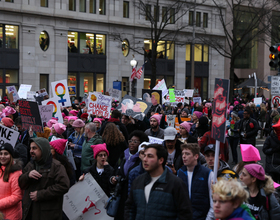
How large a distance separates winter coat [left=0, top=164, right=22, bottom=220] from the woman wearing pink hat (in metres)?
2.96

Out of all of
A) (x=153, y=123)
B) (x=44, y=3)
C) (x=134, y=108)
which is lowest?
(x=153, y=123)

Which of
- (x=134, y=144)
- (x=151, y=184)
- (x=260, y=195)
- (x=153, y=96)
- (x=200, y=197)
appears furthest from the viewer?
(x=153, y=96)

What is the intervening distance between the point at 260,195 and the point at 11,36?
30684 millimetres

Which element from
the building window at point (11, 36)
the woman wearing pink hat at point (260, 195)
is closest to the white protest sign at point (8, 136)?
the woman wearing pink hat at point (260, 195)

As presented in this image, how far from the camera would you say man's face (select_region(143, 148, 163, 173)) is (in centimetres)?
425

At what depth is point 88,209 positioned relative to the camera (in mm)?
5996

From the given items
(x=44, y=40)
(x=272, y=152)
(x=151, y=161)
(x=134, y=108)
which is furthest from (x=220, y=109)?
(x=44, y=40)

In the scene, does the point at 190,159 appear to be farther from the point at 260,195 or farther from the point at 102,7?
the point at 102,7

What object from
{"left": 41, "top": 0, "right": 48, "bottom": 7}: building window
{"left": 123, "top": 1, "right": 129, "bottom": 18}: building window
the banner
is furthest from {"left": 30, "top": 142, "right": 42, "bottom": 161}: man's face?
{"left": 123, "top": 1, "right": 129, "bottom": 18}: building window

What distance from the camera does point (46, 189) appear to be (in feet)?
16.4

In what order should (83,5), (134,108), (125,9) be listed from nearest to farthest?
(134,108), (83,5), (125,9)

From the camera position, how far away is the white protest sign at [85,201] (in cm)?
597

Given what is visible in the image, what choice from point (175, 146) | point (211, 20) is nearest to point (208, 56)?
point (211, 20)

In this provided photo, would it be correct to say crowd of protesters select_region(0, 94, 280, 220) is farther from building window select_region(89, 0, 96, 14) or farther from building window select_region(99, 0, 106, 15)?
building window select_region(99, 0, 106, 15)
